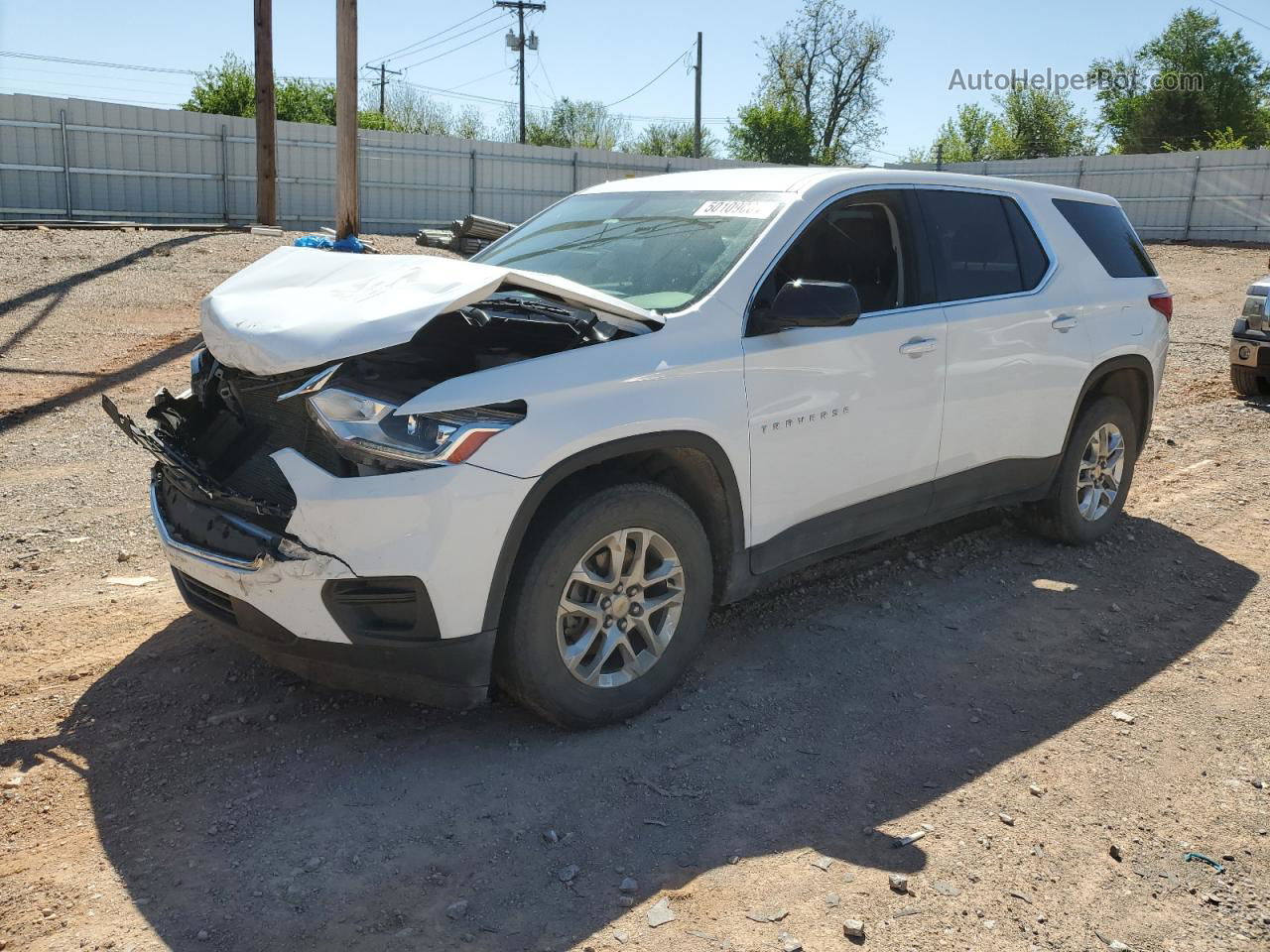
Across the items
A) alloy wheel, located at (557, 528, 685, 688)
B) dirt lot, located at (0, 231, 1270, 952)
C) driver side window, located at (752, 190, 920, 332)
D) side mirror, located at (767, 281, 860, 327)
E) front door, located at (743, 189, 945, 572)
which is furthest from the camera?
driver side window, located at (752, 190, 920, 332)

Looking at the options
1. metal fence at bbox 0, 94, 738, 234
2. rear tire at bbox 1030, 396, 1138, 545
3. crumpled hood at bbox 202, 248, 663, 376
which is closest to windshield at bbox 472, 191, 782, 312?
crumpled hood at bbox 202, 248, 663, 376

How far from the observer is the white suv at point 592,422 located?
10.7 feet

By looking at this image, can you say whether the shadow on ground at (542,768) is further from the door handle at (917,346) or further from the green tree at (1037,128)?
the green tree at (1037,128)

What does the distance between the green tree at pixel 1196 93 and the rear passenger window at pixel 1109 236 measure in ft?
157

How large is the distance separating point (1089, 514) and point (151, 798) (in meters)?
4.83

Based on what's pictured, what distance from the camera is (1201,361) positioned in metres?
12.7

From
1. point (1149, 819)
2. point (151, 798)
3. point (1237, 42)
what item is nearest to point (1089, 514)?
point (1149, 819)

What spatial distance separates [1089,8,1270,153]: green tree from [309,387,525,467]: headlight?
5205cm

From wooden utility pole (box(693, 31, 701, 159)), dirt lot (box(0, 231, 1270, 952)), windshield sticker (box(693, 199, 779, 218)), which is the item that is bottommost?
dirt lot (box(0, 231, 1270, 952))

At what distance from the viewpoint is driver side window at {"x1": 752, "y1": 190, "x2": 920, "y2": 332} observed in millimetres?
4453

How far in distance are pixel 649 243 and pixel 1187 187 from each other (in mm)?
30967

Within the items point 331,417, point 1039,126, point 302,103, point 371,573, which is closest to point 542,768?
point 371,573

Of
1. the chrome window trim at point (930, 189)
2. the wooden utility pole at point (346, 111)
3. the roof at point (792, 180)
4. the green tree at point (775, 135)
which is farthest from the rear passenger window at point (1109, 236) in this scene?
the green tree at point (775, 135)

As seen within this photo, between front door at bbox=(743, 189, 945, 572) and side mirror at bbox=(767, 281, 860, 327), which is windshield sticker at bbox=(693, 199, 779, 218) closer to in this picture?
front door at bbox=(743, 189, 945, 572)
